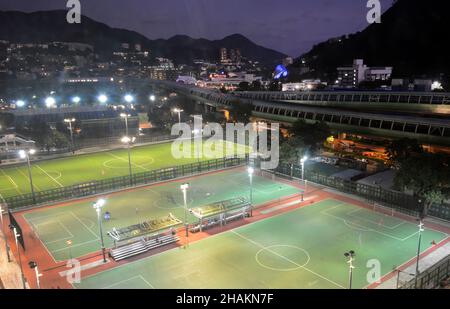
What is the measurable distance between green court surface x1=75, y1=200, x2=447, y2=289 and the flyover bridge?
20.4 m

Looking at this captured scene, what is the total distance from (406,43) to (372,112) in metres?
104

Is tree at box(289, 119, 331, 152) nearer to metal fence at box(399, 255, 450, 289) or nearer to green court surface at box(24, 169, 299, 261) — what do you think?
green court surface at box(24, 169, 299, 261)

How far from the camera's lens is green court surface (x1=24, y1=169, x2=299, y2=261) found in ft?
83.6

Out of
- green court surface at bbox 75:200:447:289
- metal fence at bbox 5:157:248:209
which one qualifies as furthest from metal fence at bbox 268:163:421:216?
metal fence at bbox 5:157:248:209

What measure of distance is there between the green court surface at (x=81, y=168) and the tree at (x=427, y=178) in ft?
93.1

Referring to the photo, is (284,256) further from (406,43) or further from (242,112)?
(406,43)

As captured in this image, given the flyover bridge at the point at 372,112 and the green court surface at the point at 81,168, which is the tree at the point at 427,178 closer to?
the flyover bridge at the point at 372,112

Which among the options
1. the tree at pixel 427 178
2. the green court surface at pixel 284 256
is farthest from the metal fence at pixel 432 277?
the tree at pixel 427 178

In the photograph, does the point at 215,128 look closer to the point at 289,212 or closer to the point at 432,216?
the point at 289,212

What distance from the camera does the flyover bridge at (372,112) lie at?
4344 centimetres

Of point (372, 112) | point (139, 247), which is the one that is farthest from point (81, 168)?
point (372, 112)

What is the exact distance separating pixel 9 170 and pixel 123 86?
398 ft

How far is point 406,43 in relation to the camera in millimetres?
136750
